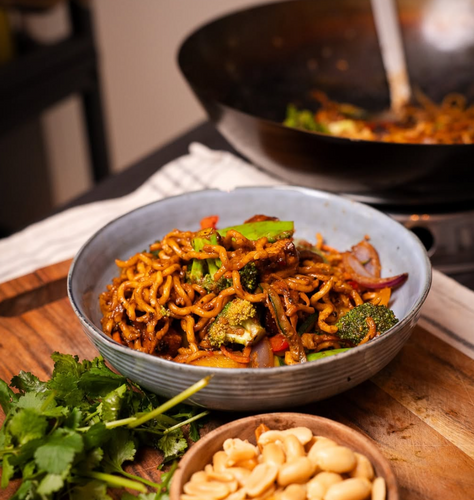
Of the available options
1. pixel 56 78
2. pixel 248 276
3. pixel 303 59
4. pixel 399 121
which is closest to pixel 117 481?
pixel 248 276

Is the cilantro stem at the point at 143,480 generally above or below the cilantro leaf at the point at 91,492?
below

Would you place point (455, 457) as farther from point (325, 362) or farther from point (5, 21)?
point (5, 21)

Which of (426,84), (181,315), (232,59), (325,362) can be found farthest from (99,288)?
(426,84)

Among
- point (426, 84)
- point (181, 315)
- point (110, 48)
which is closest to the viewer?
point (181, 315)

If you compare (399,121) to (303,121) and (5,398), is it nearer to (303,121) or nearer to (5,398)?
(303,121)

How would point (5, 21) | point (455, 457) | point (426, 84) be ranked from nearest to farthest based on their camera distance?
point (455, 457)
point (426, 84)
point (5, 21)

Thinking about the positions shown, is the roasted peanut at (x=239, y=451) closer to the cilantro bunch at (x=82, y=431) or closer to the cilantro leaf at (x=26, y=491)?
the cilantro bunch at (x=82, y=431)

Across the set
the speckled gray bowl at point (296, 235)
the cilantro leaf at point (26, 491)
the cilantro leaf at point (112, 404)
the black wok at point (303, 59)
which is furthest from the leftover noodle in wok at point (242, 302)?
the black wok at point (303, 59)

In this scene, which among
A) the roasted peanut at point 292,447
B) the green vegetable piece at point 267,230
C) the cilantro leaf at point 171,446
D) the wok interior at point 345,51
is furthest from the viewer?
the wok interior at point 345,51
